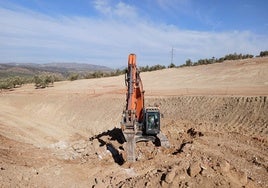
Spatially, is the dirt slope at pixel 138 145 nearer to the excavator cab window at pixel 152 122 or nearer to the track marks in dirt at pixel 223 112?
the track marks in dirt at pixel 223 112

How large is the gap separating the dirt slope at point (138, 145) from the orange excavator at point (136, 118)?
0.53m

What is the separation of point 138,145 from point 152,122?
53.7 inches

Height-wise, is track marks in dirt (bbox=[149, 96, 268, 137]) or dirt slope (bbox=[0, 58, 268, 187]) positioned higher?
track marks in dirt (bbox=[149, 96, 268, 137])

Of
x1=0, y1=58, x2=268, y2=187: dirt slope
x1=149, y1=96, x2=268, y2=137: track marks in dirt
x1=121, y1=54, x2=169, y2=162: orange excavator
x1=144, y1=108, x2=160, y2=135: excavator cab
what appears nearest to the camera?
x1=0, y1=58, x2=268, y2=187: dirt slope

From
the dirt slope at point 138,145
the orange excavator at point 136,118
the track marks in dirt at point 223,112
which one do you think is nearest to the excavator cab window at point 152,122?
the orange excavator at point 136,118

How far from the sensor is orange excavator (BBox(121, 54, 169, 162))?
13.9 m

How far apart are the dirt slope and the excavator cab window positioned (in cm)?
A: 83

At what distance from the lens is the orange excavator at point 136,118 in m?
13.9

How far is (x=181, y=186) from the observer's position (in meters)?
10.1

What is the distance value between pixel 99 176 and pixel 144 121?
4.20m

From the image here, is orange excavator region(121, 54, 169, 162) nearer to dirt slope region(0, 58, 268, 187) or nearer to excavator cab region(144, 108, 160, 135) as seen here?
excavator cab region(144, 108, 160, 135)

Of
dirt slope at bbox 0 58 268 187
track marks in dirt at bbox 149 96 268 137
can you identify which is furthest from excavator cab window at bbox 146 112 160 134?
track marks in dirt at bbox 149 96 268 137

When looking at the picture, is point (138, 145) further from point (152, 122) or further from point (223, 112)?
point (223, 112)

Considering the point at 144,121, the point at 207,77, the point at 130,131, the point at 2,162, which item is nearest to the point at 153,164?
the point at 130,131
